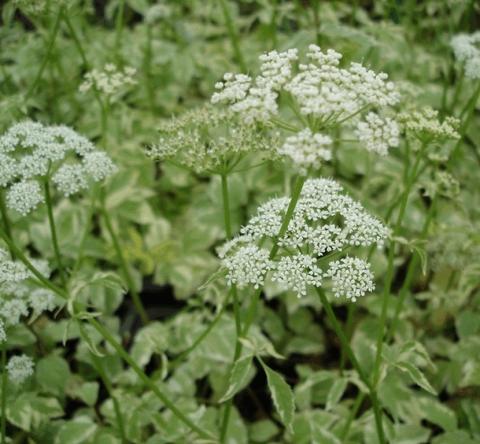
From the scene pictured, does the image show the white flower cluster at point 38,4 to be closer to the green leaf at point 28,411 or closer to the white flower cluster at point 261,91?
the white flower cluster at point 261,91

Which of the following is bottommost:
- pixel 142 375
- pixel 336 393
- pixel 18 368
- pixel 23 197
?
pixel 336 393

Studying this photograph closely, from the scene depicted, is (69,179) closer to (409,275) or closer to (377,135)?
(377,135)

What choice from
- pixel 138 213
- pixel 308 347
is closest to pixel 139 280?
pixel 138 213

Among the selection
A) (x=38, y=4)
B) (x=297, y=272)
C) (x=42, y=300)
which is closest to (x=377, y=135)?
(x=297, y=272)

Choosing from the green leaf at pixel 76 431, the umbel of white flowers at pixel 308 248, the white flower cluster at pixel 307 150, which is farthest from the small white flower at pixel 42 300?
the white flower cluster at pixel 307 150

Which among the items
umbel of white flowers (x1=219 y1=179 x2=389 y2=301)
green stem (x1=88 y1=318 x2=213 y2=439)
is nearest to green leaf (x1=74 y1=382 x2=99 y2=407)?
green stem (x1=88 y1=318 x2=213 y2=439)

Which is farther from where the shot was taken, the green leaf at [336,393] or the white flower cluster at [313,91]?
the green leaf at [336,393]

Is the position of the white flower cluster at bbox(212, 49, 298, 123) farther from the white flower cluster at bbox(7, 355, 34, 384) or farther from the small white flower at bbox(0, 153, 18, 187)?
the white flower cluster at bbox(7, 355, 34, 384)
